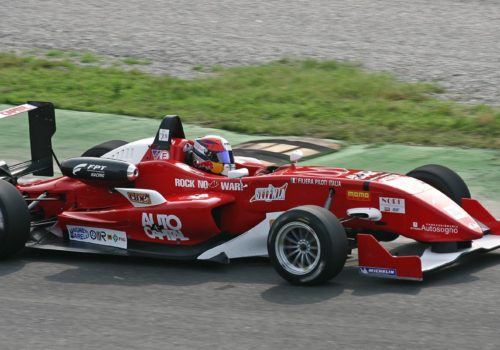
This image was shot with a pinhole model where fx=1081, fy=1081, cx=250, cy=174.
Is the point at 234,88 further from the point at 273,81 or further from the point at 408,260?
the point at 408,260

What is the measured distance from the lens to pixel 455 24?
22469mm

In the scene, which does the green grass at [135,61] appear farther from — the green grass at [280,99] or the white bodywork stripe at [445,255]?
the white bodywork stripe at [445,255]

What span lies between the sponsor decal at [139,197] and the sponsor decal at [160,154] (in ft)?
1.65

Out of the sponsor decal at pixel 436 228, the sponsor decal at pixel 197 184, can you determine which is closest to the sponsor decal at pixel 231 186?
the sponsor decal at pixel 197 184

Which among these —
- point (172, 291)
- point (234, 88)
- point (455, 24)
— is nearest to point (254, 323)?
point (172, 291)

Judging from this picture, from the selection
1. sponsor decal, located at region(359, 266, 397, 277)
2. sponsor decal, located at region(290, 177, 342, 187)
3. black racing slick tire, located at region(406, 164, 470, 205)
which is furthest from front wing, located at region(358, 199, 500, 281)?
black racing slick tire, located at region(406, 164, 470, 205)

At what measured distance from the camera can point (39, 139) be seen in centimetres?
1059

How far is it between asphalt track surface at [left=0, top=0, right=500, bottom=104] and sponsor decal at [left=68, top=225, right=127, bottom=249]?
322 inches

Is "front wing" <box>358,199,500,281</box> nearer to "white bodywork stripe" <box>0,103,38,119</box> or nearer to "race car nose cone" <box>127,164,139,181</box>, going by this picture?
"race car nose cone" <box>127,164,139,181</box>

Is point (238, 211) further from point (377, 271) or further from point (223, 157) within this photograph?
point (377, 271)

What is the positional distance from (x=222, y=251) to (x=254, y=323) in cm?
156

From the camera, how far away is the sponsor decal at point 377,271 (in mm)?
8203

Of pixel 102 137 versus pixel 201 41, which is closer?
pixel 102 137

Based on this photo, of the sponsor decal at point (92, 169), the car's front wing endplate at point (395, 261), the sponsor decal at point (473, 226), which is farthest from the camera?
the sponsor decal at point (92, 169)
